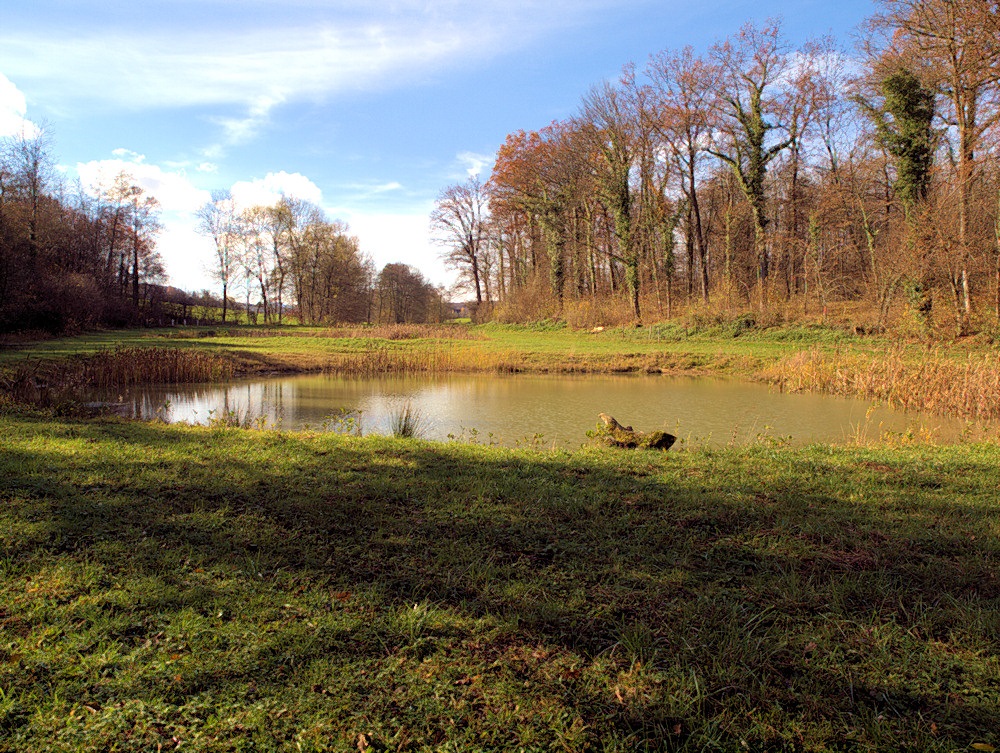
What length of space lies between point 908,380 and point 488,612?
12323 millimetres

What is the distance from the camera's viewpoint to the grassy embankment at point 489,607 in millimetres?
2168

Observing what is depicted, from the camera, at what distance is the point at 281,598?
2980 mm

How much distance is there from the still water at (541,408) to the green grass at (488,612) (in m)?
3.85

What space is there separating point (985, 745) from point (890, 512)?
2.64 meters

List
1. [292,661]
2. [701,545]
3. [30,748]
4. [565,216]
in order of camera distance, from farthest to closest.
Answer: [565,216] < [701,545] < [292,661] < [30,748]

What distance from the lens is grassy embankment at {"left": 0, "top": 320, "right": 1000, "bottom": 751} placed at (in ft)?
7.11

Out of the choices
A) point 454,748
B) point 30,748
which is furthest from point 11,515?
point 454,748

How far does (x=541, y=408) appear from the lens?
41.0ft

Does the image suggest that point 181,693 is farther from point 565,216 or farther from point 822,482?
point 565,216

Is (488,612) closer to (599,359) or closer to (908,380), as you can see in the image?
(908,380)

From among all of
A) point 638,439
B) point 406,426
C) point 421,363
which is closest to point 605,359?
point 421,363

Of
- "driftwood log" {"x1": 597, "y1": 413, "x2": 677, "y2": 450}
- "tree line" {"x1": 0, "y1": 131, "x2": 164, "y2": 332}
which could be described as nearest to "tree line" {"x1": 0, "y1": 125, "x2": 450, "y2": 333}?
"tree line" {"x1": 0, "y1": 131, "x2": 164, "y2": 332}

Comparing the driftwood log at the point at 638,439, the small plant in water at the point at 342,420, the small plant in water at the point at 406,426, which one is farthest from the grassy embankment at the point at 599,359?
the driftwood log at the point at 638,439

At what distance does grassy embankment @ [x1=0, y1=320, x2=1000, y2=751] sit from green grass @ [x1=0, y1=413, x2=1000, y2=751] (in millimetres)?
13
